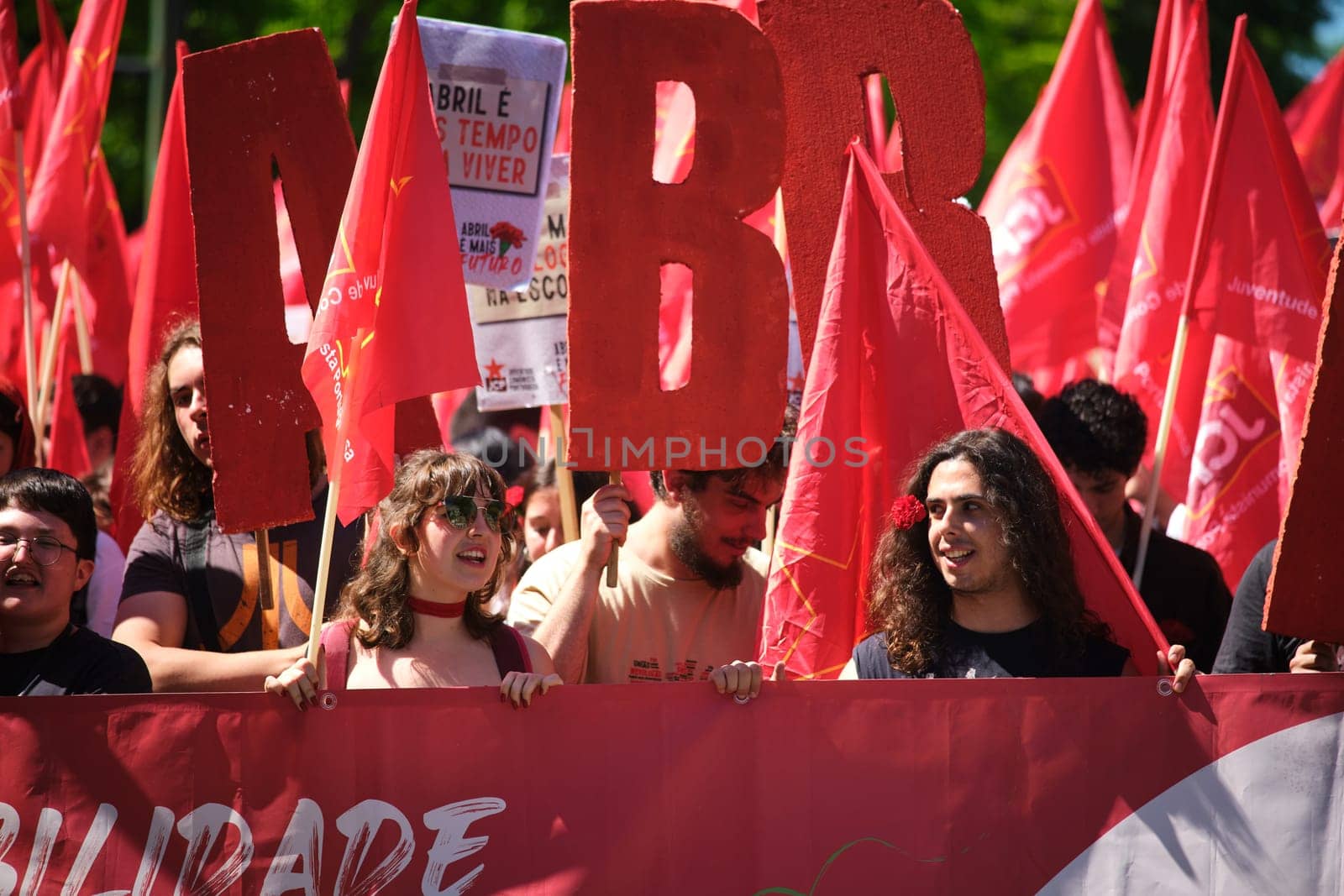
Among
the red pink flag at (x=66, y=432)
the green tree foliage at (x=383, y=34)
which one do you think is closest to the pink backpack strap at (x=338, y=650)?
the red pink flag at (x=66, y=432)

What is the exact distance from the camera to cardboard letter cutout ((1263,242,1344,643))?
3.26 meters

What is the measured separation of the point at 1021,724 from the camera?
320 centimetres

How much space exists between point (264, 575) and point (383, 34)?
12350 millimetres

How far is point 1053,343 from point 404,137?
365cm

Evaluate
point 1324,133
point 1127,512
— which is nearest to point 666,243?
point 1127,512

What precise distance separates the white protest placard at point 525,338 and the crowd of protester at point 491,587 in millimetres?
997

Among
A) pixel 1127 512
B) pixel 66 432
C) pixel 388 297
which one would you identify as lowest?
pixel 66 432

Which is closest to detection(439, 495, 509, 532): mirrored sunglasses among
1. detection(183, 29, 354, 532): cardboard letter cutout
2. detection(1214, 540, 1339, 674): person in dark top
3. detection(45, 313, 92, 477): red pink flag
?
detection(183, 29, 354, 532): cardboard letter cutout

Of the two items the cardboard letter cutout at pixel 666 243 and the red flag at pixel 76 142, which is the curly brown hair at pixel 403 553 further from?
the red flag at pixel 76 142

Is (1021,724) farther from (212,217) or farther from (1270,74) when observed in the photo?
(1270,74)

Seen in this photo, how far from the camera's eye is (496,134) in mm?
4820

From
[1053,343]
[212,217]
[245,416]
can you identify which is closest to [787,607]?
[245,416]

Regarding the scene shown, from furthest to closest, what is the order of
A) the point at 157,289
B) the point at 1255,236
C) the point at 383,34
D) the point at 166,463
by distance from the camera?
the point at 383,34 → the point at 157,289 → the point at 1255,236 → the point at 166,463

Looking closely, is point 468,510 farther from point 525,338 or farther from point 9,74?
point 9,74
